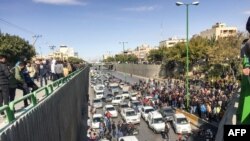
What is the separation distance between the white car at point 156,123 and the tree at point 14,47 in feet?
106

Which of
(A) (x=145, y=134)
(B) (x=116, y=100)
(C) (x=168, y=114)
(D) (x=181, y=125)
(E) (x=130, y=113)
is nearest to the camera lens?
(D) (x=181, y=125)

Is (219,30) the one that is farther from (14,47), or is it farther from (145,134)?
(145,134)

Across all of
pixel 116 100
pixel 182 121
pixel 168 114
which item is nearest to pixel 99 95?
pixel 116 100

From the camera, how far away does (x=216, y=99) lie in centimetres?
2991

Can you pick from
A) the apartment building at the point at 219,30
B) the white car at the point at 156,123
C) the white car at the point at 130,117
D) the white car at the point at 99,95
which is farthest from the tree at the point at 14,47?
the apartment building at the point at 219,30

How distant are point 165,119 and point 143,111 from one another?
4.42m

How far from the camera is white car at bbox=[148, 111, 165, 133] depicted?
94.5 feet

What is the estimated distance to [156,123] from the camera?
29.5 metres

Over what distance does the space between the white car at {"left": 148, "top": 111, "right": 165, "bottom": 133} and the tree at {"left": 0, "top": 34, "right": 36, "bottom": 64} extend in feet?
106

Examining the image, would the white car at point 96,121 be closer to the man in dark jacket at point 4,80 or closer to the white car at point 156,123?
the white car at point 156,123

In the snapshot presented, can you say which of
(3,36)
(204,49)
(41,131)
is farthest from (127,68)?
(41,131)

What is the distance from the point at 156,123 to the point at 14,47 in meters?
38.6

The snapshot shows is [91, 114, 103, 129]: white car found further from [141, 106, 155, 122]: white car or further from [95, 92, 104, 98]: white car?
[95, 92, 104, 98]: white car

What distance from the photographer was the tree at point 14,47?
57.9 metres
